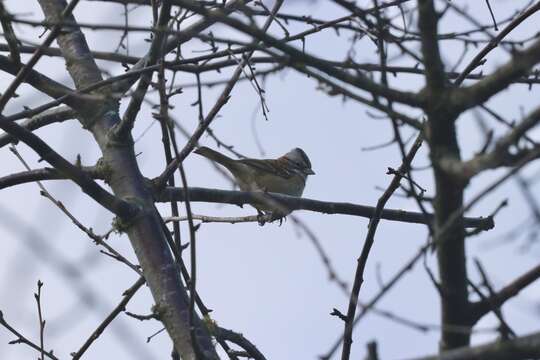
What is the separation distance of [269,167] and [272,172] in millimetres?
59

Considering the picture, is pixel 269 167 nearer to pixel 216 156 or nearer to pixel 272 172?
pixel 272 172

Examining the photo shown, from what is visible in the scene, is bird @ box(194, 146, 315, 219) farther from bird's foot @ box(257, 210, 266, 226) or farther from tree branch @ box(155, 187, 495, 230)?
tree branch @ box(155, 187, 495, 230)

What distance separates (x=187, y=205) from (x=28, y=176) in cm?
133

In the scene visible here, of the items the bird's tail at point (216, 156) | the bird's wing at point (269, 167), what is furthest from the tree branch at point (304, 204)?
the bird's wing at point (269, 167)

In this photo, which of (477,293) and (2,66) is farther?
(2,66)

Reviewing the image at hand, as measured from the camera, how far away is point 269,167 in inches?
337

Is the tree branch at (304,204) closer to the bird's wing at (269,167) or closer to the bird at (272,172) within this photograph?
the bird at (272,172)

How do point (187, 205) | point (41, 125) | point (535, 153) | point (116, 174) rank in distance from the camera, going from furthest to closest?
point (41, 125) → point (116, 174) → point (187, 205) → point (535, 153)

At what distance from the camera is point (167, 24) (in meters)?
3.37

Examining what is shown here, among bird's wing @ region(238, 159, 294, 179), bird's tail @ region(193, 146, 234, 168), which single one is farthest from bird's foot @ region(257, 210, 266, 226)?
bird's wing @ region(238, 159, 294, 179)

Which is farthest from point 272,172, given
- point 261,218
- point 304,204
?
point 304,204

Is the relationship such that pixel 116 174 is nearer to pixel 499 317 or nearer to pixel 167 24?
pixel 167 24

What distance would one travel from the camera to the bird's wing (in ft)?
27.3

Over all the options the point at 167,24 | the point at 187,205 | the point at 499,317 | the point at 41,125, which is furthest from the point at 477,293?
the point at 41,125
